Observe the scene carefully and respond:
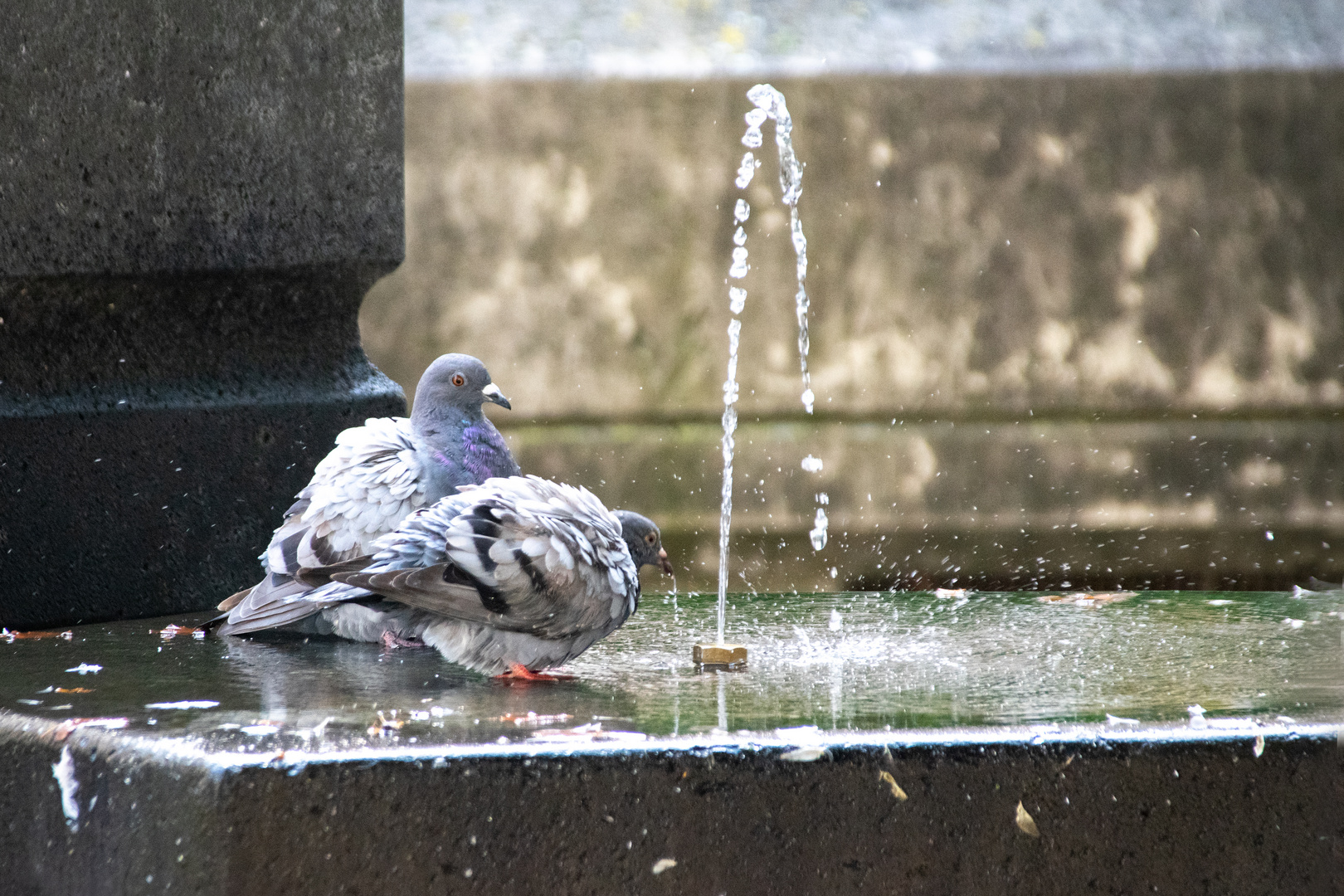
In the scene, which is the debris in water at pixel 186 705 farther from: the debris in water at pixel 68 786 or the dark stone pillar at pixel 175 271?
the dark stone pillar at pixel 175 271

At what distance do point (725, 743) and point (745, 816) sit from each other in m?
0.11

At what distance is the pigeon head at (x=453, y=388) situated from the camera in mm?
3145

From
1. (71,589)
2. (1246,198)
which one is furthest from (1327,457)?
(71,589)

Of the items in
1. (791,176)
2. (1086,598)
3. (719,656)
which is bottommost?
(1086,598)

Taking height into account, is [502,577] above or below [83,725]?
above

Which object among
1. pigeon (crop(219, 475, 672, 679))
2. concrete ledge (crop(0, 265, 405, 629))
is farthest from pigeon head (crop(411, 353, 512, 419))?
pigeon (crop(219, 475, 672, 679))

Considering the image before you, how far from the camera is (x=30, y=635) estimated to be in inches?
119

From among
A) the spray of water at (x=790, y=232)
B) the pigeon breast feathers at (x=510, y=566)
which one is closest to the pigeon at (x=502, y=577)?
the pigeon breast feathers at (x=510, y=566)

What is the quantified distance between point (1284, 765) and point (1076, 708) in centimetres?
32

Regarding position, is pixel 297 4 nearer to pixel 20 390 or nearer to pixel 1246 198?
pixel 20 390

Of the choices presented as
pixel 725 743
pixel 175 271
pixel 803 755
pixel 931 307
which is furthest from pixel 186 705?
pixel 931 307

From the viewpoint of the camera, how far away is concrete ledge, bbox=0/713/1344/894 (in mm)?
1909

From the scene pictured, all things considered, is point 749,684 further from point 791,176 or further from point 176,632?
point 791,176

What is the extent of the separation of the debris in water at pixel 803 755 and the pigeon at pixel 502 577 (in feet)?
2.00
